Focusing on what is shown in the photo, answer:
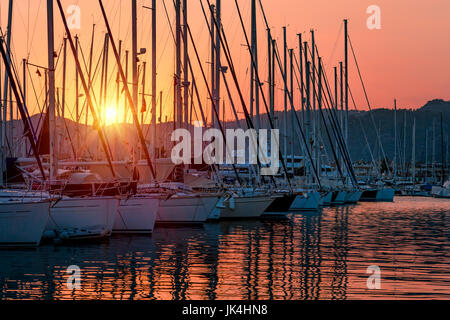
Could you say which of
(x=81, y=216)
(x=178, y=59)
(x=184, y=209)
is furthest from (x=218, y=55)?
(x=81, y=216)

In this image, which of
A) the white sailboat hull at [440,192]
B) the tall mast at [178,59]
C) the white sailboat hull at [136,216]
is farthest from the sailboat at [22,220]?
the white sailboat hull at [440,192]

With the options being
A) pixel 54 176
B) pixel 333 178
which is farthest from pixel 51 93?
pixel 333 178

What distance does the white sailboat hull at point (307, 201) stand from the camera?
151ft

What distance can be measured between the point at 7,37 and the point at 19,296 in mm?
21460

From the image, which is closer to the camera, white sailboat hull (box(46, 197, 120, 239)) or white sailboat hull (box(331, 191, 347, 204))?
white sailboat hull (box(46, 197, 120, 239))

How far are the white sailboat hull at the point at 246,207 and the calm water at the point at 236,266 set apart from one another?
6019 millimetres

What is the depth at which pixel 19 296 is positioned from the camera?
1337cm

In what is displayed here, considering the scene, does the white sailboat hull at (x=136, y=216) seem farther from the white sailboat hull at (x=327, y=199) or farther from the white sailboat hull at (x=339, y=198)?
the white sailboat hull at (x=339, y=198)

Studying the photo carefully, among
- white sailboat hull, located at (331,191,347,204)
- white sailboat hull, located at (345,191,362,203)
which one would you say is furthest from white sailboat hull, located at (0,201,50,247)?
white sailboat hull, located at (345,191,362,203)

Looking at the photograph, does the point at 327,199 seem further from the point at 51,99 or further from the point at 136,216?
the point at 51,99

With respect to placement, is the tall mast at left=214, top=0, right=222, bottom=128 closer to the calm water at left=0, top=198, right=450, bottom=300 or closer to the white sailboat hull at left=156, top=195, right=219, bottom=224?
the white sailboat hull at left=156, top=195, right=219, bottom=224

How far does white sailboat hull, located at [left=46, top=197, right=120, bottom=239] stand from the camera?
22.7 meters

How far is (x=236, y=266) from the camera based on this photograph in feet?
59.1

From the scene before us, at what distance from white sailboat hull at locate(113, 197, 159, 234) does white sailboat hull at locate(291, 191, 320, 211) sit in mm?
21762
